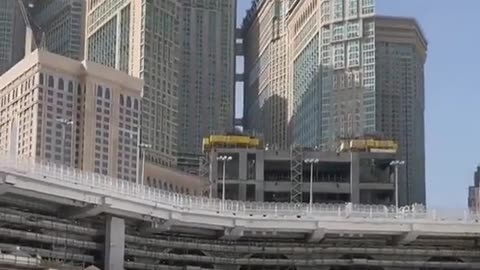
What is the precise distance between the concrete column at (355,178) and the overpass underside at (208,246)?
57.1 m

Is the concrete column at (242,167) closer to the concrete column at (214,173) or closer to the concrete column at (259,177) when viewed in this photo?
the concrete column at (259,177)

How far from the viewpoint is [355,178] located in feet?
551

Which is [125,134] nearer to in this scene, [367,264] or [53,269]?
[367,264]

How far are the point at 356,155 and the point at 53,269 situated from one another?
104 meters

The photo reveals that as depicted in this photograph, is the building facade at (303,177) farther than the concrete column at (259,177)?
Answer: Yes

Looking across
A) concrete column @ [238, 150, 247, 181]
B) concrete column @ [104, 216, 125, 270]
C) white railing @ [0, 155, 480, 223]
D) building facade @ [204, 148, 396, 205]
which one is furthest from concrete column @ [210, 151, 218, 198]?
concrete column @ [104, 216, 125, 270]

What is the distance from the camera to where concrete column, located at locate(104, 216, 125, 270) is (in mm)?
93562

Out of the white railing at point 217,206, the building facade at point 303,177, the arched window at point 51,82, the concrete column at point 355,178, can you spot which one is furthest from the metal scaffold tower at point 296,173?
the white railing at point 217,206

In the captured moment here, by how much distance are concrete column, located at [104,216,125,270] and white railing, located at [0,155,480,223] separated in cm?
412

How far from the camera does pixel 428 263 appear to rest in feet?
353

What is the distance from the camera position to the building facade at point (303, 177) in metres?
167

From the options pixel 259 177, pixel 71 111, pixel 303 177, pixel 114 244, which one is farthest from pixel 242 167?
pixel 114 244

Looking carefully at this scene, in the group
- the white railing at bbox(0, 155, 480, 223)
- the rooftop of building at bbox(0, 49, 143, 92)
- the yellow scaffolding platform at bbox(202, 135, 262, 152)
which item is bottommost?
the white railing at bbox(0, 155, 480, 223)

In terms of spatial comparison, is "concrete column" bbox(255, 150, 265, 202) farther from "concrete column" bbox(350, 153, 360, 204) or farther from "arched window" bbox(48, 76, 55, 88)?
"arched window" bbox(48, 76, 55, 88)
